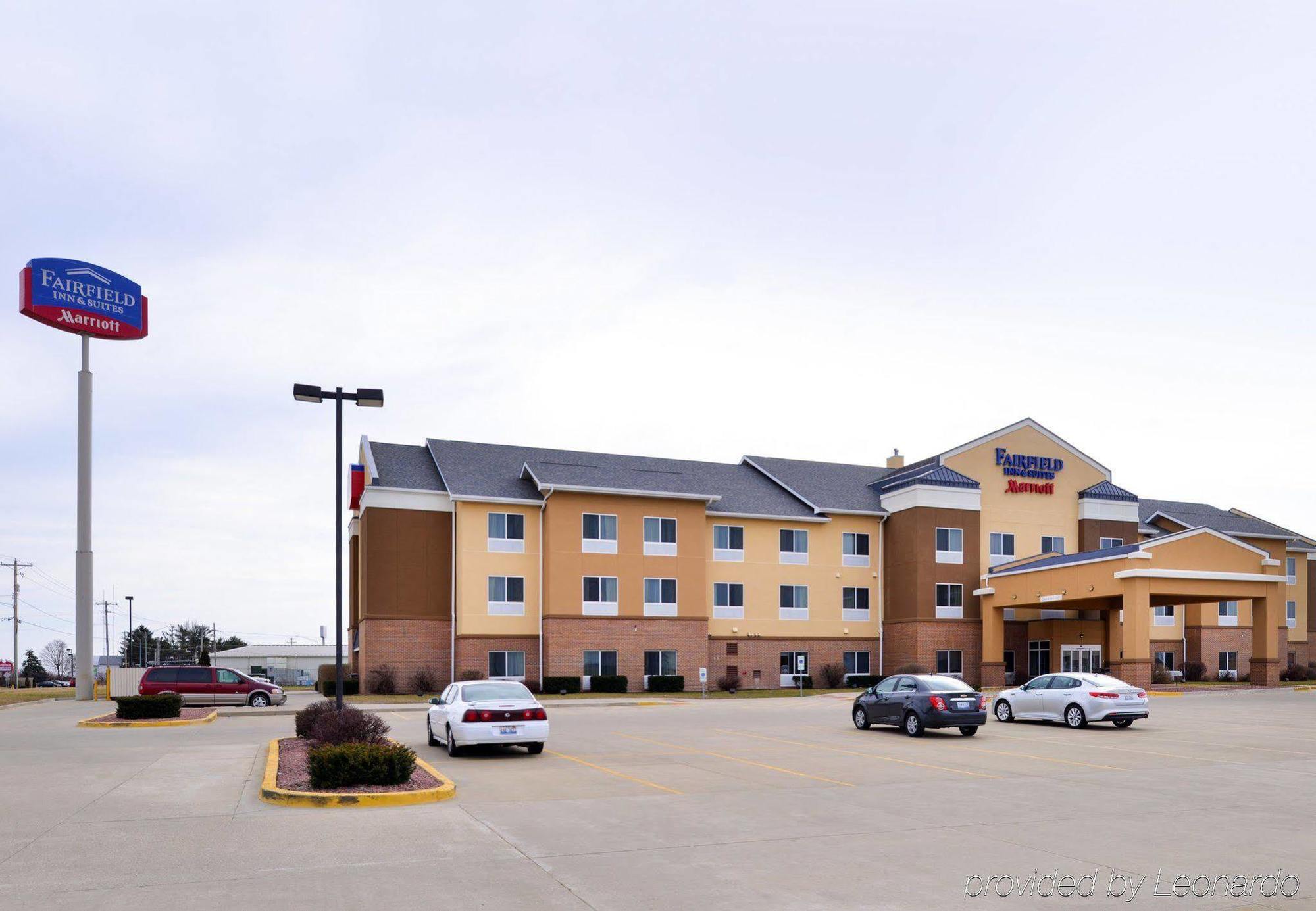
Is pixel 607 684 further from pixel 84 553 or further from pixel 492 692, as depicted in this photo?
pixel 492 692

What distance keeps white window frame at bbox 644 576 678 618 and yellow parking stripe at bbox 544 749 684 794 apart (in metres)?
28.2

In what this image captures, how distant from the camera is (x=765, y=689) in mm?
50906

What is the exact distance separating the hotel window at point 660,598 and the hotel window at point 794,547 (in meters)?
6.72

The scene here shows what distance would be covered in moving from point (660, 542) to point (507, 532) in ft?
22.6

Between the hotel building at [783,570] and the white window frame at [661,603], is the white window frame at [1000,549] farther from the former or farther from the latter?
the white window frame at [661,603]

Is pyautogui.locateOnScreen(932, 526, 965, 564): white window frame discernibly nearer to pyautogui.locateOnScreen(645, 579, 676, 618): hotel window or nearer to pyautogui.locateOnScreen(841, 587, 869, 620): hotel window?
pyautogui.locateOnScreen(841, 587, 869, 620): hotel window

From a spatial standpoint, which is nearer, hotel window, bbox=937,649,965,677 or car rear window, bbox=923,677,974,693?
car rear window, bbox=923,677,974,693

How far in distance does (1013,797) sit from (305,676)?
90.4 meters

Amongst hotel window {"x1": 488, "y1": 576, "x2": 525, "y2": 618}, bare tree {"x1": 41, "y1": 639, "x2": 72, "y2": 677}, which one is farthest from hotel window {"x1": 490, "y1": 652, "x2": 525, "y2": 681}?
bare tree {"x1": 41, "y1": 639, "x2": 72, "y2": 677}

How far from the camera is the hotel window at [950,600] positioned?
52688mm

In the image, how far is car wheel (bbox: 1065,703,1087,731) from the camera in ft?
84.1

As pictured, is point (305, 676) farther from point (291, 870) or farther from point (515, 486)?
point (291, 870)

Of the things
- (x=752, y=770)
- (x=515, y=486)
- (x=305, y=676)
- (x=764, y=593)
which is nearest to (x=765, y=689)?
(x=764, y=593)

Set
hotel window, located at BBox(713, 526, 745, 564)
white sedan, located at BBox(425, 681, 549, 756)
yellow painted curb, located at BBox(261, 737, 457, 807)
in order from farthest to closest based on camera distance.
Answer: hotel window, located at BBox(713, 526, 745, 564)
white sedan, located at BBox(425, 681, 549, 756)
yellow painted curb, located at BBox(261, 737, 457, 807)
